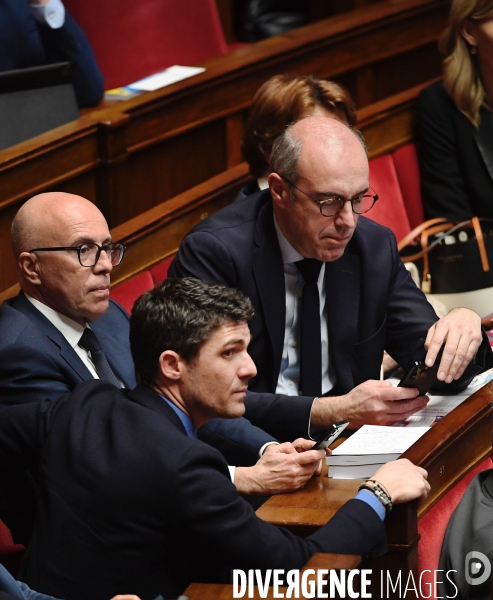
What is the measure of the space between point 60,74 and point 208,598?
1.81m

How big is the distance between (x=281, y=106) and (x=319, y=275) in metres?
0.54

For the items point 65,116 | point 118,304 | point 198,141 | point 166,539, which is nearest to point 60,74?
point 65,116

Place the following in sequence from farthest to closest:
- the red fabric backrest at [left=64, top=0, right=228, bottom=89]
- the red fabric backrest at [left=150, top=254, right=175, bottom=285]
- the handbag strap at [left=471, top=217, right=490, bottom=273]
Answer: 1. the red fabric backrest at [left=64, top=0, right=228, bottom=89]
2. the handbag strap at [left=471, top=217, right=490, bottom=273]
3. the red fabric backrest at [left=150, top=254, right=175, bottom=285]

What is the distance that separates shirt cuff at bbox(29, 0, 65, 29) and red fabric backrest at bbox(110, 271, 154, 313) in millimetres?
920

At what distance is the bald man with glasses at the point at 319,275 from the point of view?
2160 millimetres

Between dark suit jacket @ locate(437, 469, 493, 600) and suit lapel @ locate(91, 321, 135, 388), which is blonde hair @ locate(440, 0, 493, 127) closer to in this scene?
suit lapel @ locate(91, 321, 135, 388)

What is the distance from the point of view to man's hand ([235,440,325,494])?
175cm

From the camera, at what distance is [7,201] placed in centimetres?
258

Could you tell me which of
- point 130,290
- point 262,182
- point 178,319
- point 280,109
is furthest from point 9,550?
point 280,109

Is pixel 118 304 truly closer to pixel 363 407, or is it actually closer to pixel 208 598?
pixel 363 407

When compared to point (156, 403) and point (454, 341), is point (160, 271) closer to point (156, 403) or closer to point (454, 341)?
point (454, 341)

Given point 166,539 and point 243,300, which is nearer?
point 166,539

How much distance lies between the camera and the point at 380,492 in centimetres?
158

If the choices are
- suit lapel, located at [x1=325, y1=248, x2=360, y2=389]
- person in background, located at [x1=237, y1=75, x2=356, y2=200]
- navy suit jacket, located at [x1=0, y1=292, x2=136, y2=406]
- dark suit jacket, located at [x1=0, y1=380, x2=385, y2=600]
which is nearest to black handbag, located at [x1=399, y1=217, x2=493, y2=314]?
person in background, located at [x1=237, y1=75, x2=356, y2=200]
